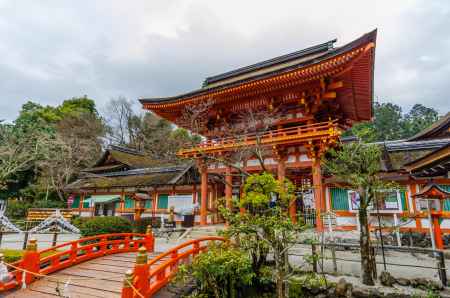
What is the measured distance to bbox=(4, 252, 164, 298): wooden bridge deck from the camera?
5241 millimetres

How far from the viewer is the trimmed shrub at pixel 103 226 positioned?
960 cm

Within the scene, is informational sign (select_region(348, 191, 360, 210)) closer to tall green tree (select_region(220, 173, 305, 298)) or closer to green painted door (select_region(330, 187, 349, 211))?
green painted door (select_region(330, 187, 349, 211))

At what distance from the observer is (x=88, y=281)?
19.1 ft

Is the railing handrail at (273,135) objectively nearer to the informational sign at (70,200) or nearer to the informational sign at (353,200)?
the informational sign at (353,200)

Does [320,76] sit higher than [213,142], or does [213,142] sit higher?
[320,76]

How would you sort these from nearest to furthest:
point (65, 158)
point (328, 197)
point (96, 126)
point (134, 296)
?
1. point (134, 296)
2. point (328, 197)
3. point (65, 158)
4. point (96, 126)

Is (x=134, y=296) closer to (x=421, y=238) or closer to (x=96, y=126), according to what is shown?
(x=421, y=238)

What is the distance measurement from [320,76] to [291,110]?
8.56ft

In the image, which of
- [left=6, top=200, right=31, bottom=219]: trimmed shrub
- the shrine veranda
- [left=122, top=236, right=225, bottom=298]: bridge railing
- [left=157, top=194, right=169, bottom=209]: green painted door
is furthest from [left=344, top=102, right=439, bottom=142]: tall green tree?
[left=6, top=200, right=31, bottom=219]: trimmed shrub

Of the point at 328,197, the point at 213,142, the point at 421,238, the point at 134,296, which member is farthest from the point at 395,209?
the point at 134,296

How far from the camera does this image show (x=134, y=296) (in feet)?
14.7

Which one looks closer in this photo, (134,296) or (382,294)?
(134,296)

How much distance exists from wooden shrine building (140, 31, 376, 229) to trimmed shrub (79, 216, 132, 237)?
3.76 meters

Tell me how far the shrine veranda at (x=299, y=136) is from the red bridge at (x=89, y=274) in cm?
265
